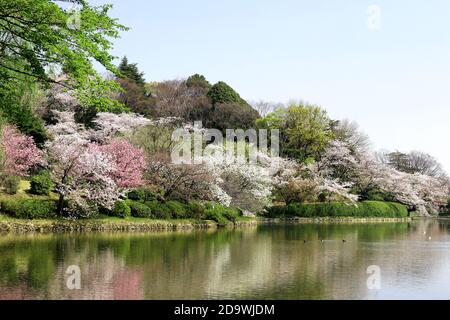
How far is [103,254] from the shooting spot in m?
18.5

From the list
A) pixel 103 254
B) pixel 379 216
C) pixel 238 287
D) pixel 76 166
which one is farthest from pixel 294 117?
pixel 238 287

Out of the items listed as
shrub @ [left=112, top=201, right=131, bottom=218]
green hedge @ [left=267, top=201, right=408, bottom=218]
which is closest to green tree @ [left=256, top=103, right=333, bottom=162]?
green hedge @ [left=267, top=201, right=408, bottom=218]

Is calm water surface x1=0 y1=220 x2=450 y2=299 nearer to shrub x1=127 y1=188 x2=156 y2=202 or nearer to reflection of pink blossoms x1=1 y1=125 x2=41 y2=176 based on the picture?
reflection of pink blossoms x1=1 y1=125 x2=41 y2=176

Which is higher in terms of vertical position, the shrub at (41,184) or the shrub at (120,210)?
the shrub at (41,184)

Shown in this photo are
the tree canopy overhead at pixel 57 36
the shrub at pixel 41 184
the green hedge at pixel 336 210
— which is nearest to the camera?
the tree canopy overhead at pixel 57 36

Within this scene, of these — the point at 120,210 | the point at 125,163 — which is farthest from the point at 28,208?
the point at 125,163

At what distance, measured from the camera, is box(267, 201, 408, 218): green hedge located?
4638cm

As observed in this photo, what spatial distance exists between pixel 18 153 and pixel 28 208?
11.1 ft

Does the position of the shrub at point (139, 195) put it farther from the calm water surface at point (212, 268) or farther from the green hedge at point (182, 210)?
the calm water surface at point (212, 268)

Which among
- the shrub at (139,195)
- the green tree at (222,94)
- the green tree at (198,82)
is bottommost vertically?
the shrub at (139,195)

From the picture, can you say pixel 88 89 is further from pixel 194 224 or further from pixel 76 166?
pixel 194 224

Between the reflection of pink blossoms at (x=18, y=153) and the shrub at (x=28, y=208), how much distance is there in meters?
1.97

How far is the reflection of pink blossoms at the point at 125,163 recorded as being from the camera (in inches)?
1227

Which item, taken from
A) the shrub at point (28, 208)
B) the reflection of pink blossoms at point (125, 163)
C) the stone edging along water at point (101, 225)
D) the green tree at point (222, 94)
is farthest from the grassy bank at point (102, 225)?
the green tree at point (222, 94)
